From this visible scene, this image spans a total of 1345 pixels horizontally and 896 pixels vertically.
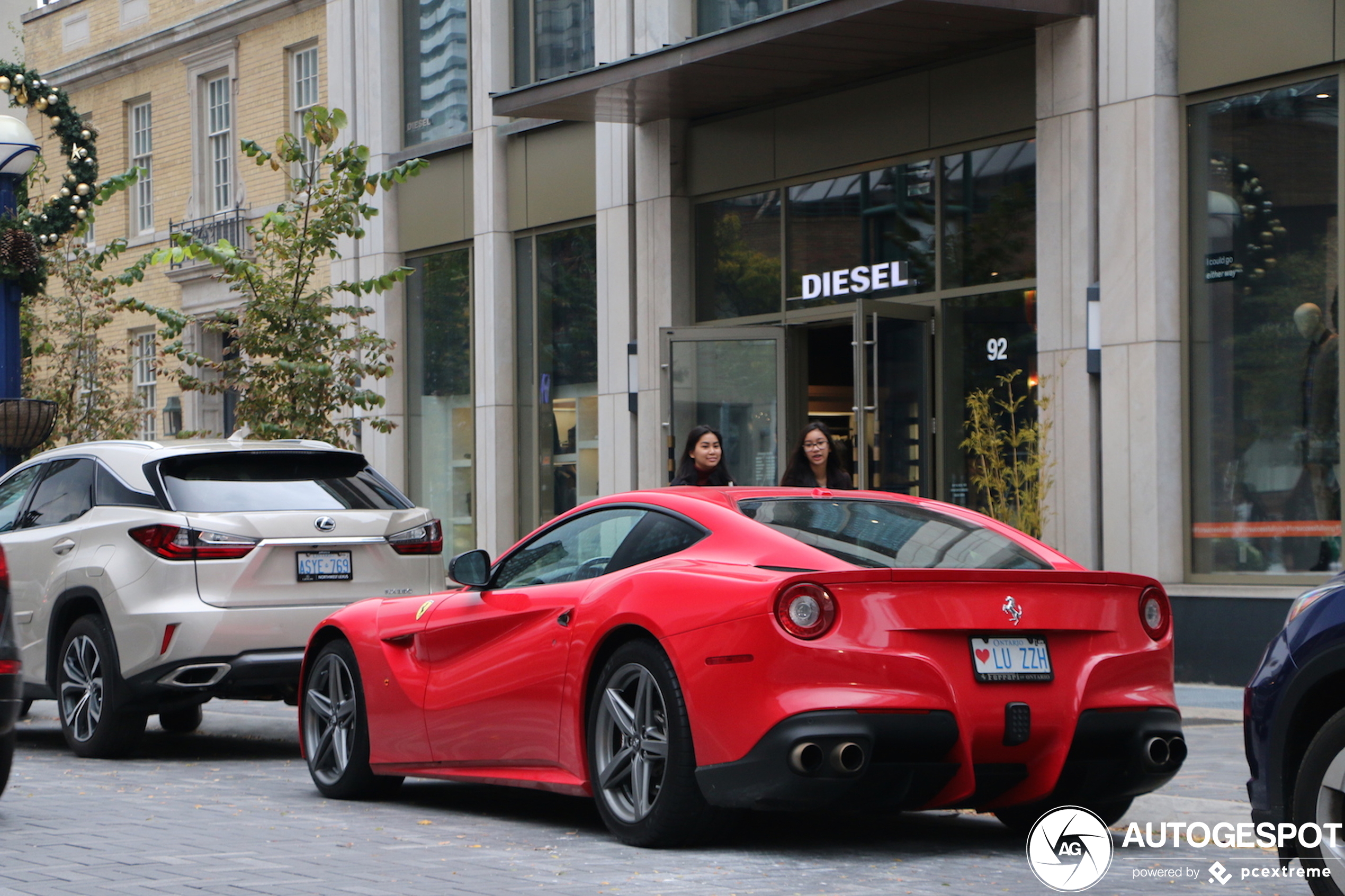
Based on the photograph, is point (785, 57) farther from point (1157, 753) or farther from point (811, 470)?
point (1157, 753)

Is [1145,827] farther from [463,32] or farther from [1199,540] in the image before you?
[463,32]

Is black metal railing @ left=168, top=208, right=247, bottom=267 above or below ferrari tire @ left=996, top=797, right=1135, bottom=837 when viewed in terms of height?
above

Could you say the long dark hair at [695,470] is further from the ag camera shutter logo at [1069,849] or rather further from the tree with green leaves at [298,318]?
the tree with green leaves at [298,318]

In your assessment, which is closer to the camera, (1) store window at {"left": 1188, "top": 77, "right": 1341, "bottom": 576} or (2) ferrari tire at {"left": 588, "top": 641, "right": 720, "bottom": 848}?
(2) ferrari tire at {"left": 588, "top": 641, "right": 720, "bottom": 848}

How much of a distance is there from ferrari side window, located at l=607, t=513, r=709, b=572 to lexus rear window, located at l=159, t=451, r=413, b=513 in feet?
11.7

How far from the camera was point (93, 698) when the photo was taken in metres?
10.3

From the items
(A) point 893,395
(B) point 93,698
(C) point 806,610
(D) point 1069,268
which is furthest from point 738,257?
(C) point 806,610

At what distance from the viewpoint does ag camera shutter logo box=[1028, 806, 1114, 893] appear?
6.24m

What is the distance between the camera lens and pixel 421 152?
22.0 m

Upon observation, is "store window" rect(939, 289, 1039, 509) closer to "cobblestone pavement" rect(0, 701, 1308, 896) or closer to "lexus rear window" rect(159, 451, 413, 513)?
"cobblestone pavement" rect(0, 701, 1308, 896)

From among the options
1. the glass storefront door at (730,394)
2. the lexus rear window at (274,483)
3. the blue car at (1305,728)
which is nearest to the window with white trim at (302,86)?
the glass storefront door at (730,394)

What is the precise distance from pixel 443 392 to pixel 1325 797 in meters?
17.5

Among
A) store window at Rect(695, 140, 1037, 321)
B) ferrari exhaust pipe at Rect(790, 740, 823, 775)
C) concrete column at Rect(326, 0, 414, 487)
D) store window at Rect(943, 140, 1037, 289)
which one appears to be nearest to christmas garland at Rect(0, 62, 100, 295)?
concrete column at Rect(326, 0, 414, 487)

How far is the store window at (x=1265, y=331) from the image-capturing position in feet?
42.1
